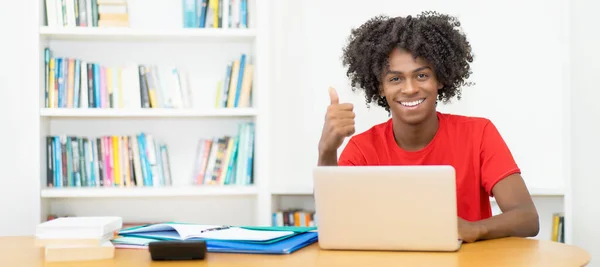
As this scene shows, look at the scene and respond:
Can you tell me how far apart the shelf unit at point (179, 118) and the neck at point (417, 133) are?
93 cm

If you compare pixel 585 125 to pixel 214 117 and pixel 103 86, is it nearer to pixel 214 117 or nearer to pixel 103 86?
pixel 214 117

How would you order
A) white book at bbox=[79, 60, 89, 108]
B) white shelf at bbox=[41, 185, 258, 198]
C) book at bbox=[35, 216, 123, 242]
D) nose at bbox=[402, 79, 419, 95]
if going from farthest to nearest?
white book at bbox=[79, 60, 89, 108]
white shelf at bbox=[41, 185, 258, 198]
nose at bbox=[402, 79, 419, 95]
book at bbox=[35, 216, 123, 242]

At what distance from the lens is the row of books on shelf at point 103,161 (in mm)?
3334

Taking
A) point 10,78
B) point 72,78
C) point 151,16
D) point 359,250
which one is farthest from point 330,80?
point 359,250

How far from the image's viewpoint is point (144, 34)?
3.26 meters

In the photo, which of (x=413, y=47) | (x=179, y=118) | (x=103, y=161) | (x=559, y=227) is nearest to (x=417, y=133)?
(x=413, y=47)

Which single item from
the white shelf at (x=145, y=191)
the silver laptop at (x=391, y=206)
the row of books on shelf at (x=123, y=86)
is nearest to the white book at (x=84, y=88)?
the row of books on shelf at (x=123, y=86)

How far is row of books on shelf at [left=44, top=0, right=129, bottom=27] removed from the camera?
329 centimetres

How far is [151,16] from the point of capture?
3525 mm

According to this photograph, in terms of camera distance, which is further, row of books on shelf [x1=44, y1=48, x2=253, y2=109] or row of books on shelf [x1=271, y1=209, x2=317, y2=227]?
row of books on shelf [x1=271, y1=209, x2=317, y2=227]

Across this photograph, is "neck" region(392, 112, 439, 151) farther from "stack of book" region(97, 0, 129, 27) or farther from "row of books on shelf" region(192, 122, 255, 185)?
"stack of book" region(97, 0, 129, 27)

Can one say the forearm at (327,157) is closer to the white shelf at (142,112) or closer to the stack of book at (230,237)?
the stack of book at (230,237)

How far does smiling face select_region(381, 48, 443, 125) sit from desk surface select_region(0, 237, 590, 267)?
0.78m

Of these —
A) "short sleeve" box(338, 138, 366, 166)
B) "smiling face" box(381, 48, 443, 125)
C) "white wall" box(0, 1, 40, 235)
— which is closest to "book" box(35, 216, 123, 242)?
"short sleeve" box(338, 138, 366, 166)
